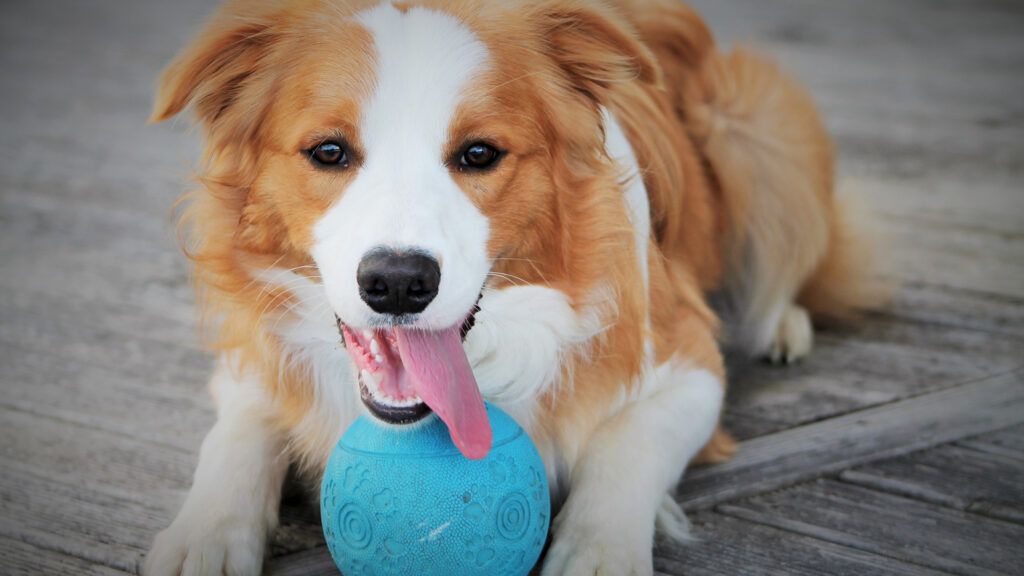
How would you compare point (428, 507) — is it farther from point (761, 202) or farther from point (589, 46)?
point (761, 202)

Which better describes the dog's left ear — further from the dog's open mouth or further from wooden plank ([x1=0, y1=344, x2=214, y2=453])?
wooden plank ([x1=0, y1=344, x2=214, y2=453])

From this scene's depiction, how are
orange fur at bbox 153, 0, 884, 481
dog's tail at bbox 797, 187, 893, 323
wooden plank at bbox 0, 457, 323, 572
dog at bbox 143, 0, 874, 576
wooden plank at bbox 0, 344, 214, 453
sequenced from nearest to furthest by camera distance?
dog at bbox 143, 0, 874, 576
orange fur at bbox 153, 0, 884, 481
wooden plank at bbox 0, 457, 323, 572
wooden plank at bbox 0, 344, 214, 453
dog's tail at bbox 797, 187, 893, 323

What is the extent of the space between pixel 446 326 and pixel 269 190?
479 millimetres

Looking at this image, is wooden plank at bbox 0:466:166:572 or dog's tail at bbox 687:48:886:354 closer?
wooden plank at bbox 0:466:166:572

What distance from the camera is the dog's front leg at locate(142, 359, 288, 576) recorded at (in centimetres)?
174

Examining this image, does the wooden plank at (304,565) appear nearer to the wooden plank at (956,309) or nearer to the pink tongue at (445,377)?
the pink tongue at (445,377)

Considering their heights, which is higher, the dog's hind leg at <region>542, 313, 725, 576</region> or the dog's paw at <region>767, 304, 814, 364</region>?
the dog's hind leg at <region>542, 313, 725, 576</region>

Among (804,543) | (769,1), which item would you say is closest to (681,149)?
(804,543)

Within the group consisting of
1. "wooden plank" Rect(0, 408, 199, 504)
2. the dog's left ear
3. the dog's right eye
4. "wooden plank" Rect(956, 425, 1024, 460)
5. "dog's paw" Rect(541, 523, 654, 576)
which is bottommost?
"wooden plank" Rect(0, 408, 199, 504)

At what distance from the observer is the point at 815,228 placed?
2.91m

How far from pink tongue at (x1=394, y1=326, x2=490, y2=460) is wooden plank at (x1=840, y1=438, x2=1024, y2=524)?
0.93 meters

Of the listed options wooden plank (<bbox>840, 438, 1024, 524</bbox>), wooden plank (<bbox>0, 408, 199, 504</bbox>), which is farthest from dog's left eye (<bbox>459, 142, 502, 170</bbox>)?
wooden plank (<bbox>840, 438, 1024, 524</bbox>)

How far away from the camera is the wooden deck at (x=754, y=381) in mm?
1936

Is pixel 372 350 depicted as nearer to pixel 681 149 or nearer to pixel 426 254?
pixel 426 254
